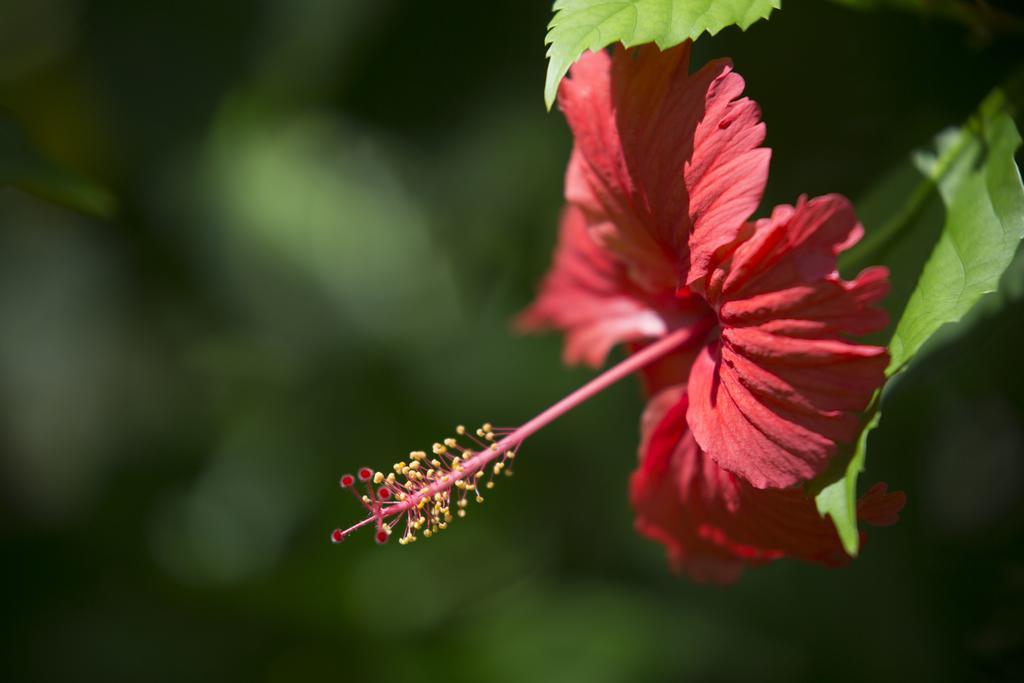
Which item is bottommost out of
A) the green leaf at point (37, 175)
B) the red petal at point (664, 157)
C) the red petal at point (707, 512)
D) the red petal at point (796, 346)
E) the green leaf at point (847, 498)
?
the red petal at point (707, 512)

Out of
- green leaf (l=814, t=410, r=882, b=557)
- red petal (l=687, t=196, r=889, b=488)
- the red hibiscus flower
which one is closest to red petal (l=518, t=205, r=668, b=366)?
the red hibiscus flower

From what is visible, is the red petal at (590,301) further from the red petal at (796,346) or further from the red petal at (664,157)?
the red petal at (796,346)

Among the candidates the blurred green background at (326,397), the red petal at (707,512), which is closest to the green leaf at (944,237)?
the red petal at (707,512)

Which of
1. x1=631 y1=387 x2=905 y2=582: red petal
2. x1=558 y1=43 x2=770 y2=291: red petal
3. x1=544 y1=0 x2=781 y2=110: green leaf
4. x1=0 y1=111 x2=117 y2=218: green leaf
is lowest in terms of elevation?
x1=631 y1=387 x2=905 y2=582: red petal

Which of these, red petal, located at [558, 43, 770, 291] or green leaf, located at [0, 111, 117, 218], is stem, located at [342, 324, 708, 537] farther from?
green leaf, located at [0, 111, 117, 218]

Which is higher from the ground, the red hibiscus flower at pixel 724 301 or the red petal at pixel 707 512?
the red hibiscus flower at pixel 724 301

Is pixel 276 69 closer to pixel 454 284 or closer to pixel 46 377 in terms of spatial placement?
pixel 454 284
